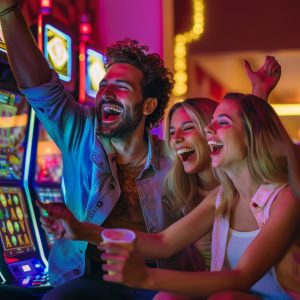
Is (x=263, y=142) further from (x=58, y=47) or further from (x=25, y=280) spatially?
(x=58, y=47)

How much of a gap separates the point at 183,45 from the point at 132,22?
490 millimetres

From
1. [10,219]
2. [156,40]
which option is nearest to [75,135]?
[10,219]

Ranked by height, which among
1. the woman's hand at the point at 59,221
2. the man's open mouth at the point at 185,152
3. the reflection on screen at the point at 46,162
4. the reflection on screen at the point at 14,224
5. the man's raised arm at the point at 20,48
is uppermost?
the man's raised arm at the point at 20,48

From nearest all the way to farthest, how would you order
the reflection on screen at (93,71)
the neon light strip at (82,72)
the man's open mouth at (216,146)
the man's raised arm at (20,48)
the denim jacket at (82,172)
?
the man's open mouth at (216,146) < the man's raised arm at (20,48) < the denim jacket at (82,172) < the neon light strip at (82,72) < the reflection on screen at (93,71)

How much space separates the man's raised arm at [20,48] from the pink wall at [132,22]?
297 centimetres

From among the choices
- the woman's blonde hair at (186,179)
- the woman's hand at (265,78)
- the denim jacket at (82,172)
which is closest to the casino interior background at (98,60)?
the denim jacket at (82,172)

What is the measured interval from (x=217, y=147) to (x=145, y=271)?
1.71 ft

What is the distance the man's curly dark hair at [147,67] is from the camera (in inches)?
83.0

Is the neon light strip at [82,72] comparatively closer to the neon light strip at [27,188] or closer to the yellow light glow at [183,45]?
the neon light strip at [27,188]

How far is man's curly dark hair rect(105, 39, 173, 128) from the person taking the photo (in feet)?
6.91

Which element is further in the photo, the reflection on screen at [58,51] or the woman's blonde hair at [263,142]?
the reflection on screen at [58,51]

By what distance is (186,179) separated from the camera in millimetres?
1969

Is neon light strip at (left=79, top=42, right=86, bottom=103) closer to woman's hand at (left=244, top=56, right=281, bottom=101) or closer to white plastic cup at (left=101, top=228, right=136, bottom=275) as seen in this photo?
woman's hand at (left=244, top=56, right=281, bottom=101)

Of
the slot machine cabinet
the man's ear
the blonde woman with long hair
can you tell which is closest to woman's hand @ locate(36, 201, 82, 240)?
the blonde woman with long hair
